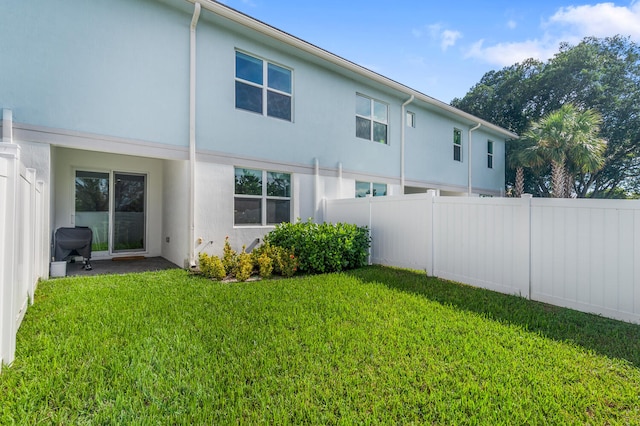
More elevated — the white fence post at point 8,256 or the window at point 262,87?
the window at point 262,87

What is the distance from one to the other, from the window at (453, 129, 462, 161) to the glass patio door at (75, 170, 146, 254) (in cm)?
1340

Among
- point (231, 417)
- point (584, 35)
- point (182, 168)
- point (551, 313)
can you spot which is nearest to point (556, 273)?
point (551, 313)

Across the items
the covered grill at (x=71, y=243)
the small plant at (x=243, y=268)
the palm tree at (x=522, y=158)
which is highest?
the palm tree at (x=522, y=158)

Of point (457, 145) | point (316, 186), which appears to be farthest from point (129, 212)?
point (457, 145)

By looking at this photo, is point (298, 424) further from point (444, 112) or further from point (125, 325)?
point (444, 112)

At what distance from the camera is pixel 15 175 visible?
117 inches

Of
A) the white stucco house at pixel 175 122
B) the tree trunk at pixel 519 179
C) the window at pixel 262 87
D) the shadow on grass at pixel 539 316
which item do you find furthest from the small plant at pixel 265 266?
the tree trunk at pixel 519 179

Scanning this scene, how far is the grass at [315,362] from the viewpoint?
229 cm

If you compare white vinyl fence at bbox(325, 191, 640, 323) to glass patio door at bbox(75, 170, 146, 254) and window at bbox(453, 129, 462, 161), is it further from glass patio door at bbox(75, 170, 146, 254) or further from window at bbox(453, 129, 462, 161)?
window at bbox(453, 129, 462, 161)

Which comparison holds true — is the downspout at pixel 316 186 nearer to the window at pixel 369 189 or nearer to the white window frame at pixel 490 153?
the window at pixel 369 189

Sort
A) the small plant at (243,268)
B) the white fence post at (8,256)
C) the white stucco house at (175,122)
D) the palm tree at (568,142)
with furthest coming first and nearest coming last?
1. the palm tree at (568,142)
2. the small plant at (243,268)
3. the white stucco house at (175,122)
4. the white fence post at (8,256)

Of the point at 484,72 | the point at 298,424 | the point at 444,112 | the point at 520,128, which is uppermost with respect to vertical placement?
the point at 484,72

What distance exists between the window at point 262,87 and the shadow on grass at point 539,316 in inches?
218

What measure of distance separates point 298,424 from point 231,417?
1.61 feet
